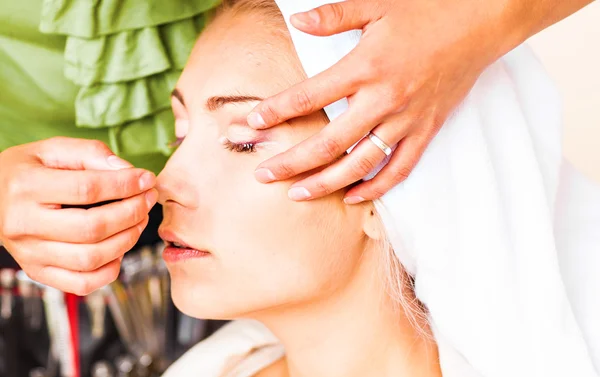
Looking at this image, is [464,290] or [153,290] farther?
[153,290]

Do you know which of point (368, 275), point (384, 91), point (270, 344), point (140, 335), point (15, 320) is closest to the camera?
point (384, 91)

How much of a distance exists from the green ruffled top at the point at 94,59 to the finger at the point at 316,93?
0.42 m

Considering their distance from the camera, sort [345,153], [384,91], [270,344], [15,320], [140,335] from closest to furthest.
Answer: [384,91] < [345,153] < [270,344] < [15,320] < [140,335]

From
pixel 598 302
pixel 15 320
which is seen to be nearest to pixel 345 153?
pixel 598 302

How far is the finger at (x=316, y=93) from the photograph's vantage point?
0.93 m

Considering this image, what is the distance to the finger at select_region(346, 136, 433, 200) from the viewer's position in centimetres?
104

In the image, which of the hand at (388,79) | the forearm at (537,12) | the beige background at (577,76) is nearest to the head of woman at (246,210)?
the hand at (388,79)

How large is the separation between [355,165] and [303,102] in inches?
4.9

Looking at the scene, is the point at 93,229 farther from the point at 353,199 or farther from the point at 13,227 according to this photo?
the point at 353,199

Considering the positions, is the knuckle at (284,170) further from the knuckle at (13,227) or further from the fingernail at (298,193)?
the knuckle at (13,227)

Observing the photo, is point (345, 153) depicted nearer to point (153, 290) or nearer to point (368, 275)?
point (368, 275)

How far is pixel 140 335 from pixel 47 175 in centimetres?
95

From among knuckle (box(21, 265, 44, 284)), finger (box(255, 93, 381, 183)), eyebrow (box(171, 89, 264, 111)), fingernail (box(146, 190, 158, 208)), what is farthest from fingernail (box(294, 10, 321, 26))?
knuckle (box(21, 265, 44, 284))

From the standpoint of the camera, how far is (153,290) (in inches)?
70.5
